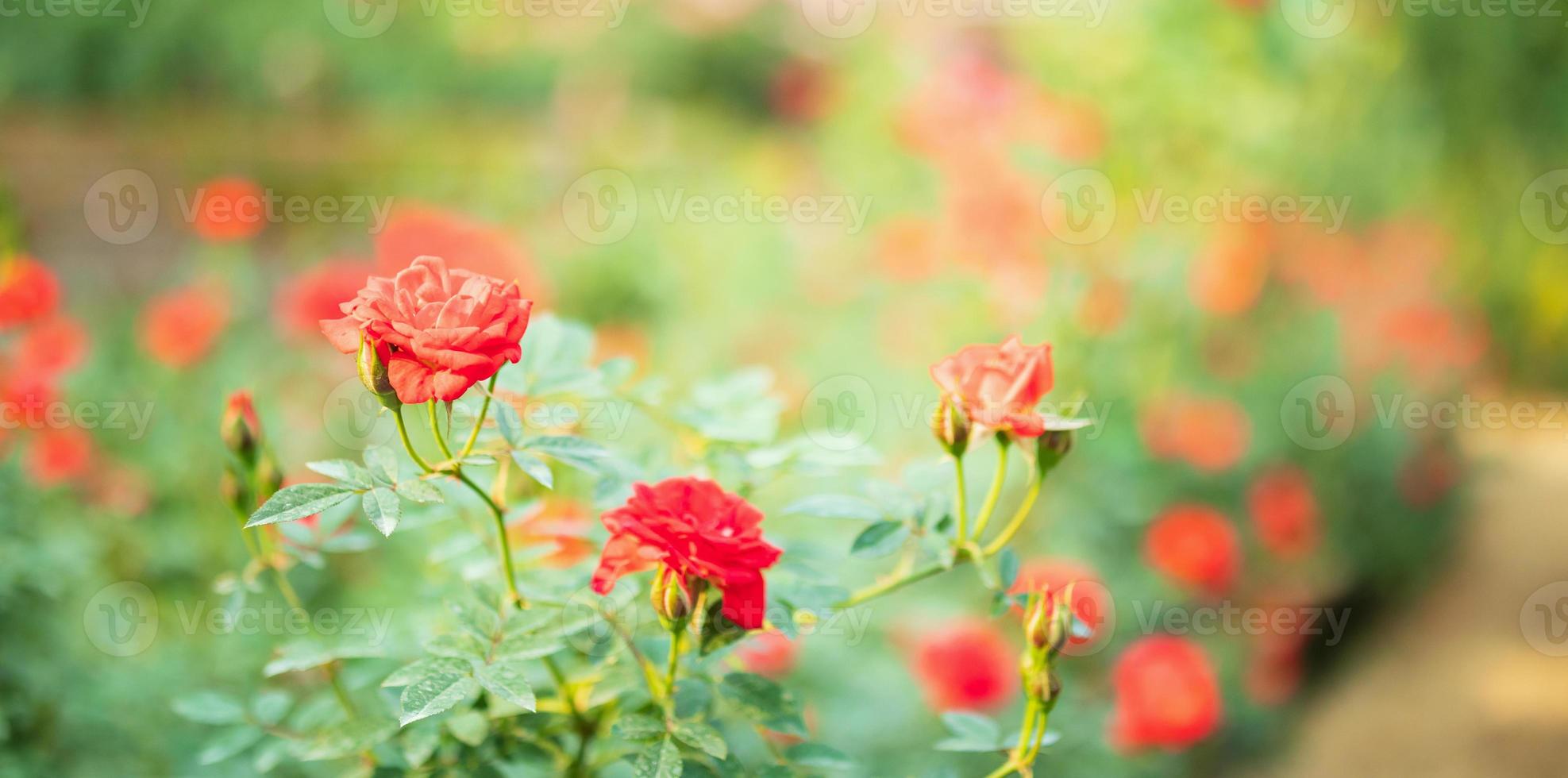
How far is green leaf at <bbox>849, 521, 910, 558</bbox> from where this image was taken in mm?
887

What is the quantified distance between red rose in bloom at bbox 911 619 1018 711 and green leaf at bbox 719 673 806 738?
84 cm

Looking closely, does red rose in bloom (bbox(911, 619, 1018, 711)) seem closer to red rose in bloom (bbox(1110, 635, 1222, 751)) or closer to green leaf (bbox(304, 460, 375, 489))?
red rose in bloom (bbox(1110, 635, 1222, 751))

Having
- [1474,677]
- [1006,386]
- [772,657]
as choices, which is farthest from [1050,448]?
[1474,677]

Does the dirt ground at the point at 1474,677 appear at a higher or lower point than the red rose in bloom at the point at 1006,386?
lower

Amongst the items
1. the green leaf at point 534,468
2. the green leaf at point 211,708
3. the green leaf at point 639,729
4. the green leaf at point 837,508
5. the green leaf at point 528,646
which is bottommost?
the green leaf at point 211,708

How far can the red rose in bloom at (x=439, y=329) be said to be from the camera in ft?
2.32

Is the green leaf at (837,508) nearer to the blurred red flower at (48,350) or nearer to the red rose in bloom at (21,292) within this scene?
the red rose in bloom at (21,292)

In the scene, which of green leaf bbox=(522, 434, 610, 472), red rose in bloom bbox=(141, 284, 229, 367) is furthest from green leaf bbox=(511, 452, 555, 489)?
red rose in bloom bbox=(141, 284, 229, 367)

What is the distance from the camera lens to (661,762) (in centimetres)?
77

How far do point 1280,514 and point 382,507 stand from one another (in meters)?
2.49

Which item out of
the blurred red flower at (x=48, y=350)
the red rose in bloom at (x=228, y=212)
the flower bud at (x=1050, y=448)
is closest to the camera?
the flower bud at (x=1050, y=448)

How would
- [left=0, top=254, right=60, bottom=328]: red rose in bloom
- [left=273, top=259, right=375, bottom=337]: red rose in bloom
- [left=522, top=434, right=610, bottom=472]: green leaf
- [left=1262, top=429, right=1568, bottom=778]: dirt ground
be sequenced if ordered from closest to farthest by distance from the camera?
1. [left=522, top=434, right=610, bottom=472]: green leaf
2. [left=0, top=254, right=60, bottom=328]: red rose in bloom
3. [left=273, top=259, right=375, bottom=337]: red rose in bloom
4. [left=1262, top=429, right=1568, bottom=778]: dirt ground

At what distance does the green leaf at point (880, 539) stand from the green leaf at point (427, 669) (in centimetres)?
32

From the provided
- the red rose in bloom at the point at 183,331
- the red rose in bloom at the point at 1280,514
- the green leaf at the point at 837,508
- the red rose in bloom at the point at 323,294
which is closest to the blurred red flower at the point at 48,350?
the red rose in bloom at the point at 323,294
